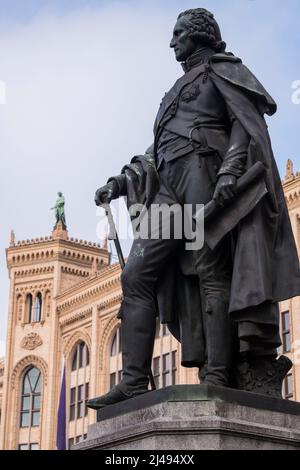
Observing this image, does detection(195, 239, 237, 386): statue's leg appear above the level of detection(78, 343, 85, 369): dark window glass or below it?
below

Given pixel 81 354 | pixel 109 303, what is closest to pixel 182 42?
pixel 109 303

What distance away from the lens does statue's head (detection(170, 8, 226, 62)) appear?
233 inches

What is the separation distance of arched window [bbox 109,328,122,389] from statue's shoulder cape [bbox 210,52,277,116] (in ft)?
119

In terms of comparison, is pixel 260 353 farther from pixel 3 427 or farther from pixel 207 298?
pixel 3 427

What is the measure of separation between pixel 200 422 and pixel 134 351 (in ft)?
3.06

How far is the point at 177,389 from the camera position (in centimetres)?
479

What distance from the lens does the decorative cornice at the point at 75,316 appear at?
46.1 meters

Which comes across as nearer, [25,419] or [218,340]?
[218,340]

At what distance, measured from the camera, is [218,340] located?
17.0ft

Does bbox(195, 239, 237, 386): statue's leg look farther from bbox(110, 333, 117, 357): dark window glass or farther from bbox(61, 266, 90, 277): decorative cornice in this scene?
bbox(61, 266, 90, 277): decorative cornice

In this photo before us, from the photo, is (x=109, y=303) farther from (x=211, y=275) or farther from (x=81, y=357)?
(x=211, y=275)

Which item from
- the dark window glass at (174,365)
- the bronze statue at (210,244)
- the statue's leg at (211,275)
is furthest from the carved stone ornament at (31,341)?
the statue's leg at (211,275)

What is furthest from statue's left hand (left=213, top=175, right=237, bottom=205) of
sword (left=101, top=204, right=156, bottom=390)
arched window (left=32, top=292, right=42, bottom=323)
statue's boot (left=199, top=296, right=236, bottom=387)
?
arched window (left=32, top=292, right=42, bottom=323)
